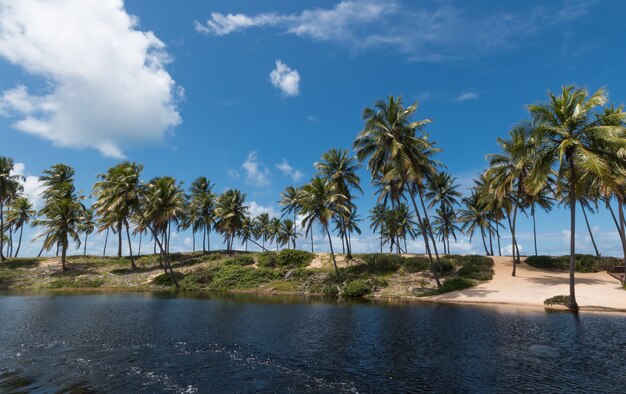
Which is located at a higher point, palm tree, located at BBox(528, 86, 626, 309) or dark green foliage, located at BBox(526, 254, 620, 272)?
palm tree, located at BBox(528, 86, 626, 309)

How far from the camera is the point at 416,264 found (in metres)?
47.5

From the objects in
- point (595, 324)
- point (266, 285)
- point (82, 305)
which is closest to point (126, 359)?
point (82, 305)

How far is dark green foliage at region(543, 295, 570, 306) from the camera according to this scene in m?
28.3

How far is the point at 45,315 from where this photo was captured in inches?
1046

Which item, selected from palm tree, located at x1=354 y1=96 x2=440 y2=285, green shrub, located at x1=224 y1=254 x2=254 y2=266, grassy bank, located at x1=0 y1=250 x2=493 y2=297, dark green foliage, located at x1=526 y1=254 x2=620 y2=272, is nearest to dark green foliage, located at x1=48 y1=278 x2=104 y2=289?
grassy bank, located at x1=0 y1=250 x2=493 y2=297

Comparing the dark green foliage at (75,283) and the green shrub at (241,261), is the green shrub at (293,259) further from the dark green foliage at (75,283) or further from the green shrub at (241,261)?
the dark green foliage at (75,283)

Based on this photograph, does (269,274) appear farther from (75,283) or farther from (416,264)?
(75,283)

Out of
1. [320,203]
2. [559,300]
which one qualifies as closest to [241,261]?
[320,203]

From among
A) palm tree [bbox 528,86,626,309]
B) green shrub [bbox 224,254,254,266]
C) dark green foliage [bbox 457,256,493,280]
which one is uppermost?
palm tree [bbox 528,86,626,309]

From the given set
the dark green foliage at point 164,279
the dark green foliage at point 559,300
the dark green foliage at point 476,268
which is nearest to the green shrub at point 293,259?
the dark green foliage at point 164,279

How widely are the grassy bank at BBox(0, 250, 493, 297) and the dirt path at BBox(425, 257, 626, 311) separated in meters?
2.14

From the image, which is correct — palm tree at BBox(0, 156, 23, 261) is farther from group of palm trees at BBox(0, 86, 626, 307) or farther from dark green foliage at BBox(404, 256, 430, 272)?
dark green foliage at BBox(404, 256, 430, 272)

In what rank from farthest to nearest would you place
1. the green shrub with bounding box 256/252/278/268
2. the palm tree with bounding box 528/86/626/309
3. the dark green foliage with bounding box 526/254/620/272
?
the green shrub with bounding box 256/252/278/268, the dark green foliage with bounding box 526/254/620/272, the palm tree with bounding box 528/86/626/309

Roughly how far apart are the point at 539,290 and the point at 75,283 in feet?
214
